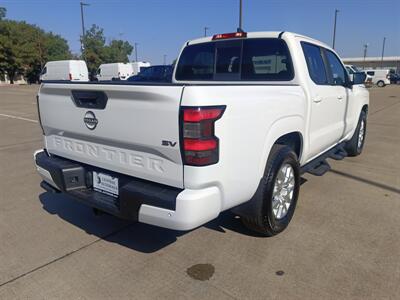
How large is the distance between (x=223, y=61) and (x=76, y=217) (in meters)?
2.48

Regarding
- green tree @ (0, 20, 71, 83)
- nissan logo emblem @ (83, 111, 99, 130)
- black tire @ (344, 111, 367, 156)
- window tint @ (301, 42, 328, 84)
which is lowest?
black tire @ (344, 111, 367, 156)

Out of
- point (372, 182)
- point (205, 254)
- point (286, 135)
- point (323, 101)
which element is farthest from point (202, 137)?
point (372, 182)

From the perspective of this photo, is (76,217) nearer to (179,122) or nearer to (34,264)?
(34,264)

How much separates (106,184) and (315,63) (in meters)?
2.83

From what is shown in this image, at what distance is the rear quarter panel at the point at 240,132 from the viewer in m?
2.36

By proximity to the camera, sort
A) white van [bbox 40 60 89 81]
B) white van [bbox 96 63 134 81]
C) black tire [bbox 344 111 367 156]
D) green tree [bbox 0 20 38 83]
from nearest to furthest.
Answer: black tire [bbox 344 111 367 156], white van [bbox 40 60 89 81], white van [bbox 96 63 134 81], green tree [bbox 0 20 38 83]

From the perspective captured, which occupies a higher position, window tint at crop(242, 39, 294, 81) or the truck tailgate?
window tint at crop(242, 39, 294, 81)

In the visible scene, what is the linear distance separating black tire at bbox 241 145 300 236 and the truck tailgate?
926 millimetres

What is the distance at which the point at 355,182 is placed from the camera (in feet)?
16.3

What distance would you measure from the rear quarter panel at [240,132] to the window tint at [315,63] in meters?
0.95

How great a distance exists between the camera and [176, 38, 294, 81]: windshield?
12.4 feet

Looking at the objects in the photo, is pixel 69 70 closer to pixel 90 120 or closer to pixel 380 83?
pixel 90 120

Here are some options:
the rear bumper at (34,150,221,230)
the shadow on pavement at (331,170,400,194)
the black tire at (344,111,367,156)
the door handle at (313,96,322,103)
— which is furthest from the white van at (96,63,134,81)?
the rear bumper at (34,150,221,230)

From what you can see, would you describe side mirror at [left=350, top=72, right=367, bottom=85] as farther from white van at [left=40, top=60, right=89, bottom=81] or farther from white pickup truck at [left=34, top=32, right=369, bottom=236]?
white van at [left=40, top=60, right=89, bottom=81]
